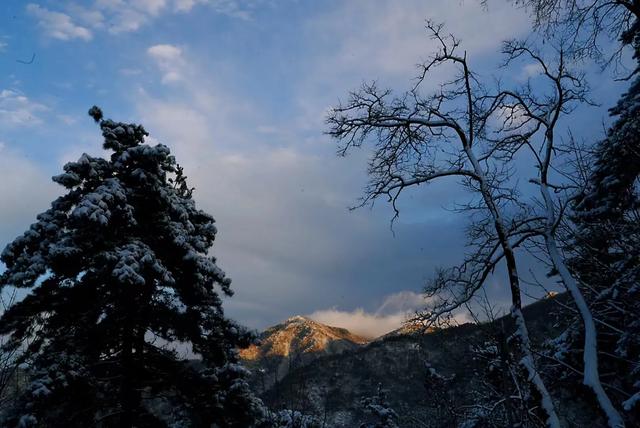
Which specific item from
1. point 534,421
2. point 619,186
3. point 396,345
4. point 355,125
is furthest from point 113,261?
point 396,345

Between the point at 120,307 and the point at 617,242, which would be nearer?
the point at 617,242

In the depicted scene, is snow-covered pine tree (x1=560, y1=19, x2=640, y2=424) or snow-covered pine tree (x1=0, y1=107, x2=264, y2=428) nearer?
snow-covered pine tree (x1=560, y1=19, x2=640, y2=424)

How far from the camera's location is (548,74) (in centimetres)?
866

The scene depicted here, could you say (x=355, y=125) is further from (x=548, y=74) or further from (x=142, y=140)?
(x=142, y=140)

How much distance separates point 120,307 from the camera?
1223cm

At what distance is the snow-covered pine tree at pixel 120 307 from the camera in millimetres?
11203

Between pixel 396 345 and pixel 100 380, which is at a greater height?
pixel 396 345

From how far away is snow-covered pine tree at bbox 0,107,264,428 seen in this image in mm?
11203

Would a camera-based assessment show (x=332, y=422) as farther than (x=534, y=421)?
Yes

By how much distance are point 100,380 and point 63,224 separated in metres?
4.34

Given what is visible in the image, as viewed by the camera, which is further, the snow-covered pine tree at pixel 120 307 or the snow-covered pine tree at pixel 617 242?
the snow-covered pine tree at pixel 120 307

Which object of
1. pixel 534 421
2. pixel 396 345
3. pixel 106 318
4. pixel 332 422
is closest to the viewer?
pixel 534 421

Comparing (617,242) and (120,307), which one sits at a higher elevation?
(120,307)

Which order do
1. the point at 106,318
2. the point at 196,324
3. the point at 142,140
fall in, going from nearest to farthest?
the point at 106,318, the point at 196,324, the point at 142,140
